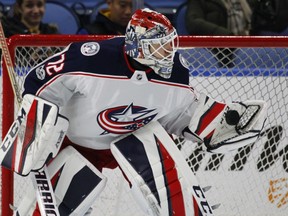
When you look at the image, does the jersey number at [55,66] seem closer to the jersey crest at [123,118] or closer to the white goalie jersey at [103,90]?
the white goalie jersey at [103,90]

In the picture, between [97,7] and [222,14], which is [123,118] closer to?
[222,14]

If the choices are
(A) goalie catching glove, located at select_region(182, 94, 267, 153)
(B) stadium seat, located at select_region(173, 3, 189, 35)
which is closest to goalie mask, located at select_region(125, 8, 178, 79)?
(A) goalie catching glove, located at select_region(182, 94, 267, 153)

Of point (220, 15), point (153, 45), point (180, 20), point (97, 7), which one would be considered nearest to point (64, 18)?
point (97, 7)

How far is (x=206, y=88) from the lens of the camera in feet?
12.7

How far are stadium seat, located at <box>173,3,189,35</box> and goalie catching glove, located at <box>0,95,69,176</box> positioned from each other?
168cm

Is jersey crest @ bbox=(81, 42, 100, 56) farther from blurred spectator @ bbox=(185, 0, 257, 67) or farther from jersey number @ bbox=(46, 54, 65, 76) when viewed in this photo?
blurred spectator @ bbox=(185, 0, 257, 67)

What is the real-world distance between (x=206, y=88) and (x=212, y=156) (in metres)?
0.32

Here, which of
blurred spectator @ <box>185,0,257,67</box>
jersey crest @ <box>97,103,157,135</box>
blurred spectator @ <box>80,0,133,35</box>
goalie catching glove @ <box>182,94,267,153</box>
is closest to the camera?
jersey crest @ <box>97,103,157,135</box>

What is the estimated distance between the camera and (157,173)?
124 inches

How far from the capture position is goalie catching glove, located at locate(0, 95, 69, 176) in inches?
120

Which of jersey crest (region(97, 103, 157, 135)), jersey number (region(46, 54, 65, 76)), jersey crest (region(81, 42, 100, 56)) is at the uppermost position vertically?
jersey crest (region(81, 42, 100, 56))

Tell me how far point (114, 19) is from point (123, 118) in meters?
1.33

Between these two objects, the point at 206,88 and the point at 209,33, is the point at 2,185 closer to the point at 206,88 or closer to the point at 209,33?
the point at 206,88

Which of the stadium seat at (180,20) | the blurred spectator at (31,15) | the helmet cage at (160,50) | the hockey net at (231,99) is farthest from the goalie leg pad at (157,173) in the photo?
the stadium seat at (180,20)
